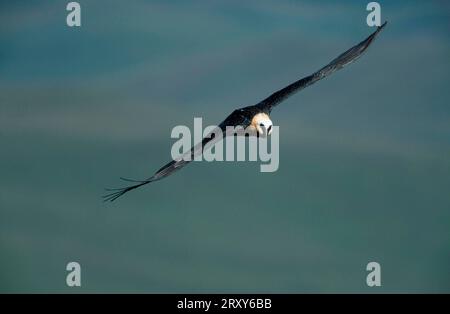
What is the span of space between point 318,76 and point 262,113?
166 cm

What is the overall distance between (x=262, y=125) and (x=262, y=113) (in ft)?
1.80

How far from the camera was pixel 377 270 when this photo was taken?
25.1 m

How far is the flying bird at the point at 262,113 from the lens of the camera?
1805 cm

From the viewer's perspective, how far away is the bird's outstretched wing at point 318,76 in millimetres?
20484

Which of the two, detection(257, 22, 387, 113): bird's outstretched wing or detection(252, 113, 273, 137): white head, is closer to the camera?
detection(252, 113, 273, 137): white head

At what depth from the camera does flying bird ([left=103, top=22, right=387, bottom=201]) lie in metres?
18.0

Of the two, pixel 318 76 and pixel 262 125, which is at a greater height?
pixel 318 76

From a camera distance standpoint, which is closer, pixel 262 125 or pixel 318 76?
pixel 262 125

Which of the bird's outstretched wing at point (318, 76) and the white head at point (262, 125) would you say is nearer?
the white head at point (262, 125)

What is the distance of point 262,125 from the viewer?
1948cm

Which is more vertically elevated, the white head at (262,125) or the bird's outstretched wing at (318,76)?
the bird's outstretched wing at (318,76)

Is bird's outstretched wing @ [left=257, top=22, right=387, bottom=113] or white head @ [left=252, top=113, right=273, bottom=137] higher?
bird's outstretched wing @ [left=257, top=22, right=387, bottom=113]

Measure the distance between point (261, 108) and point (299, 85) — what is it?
1137mm
